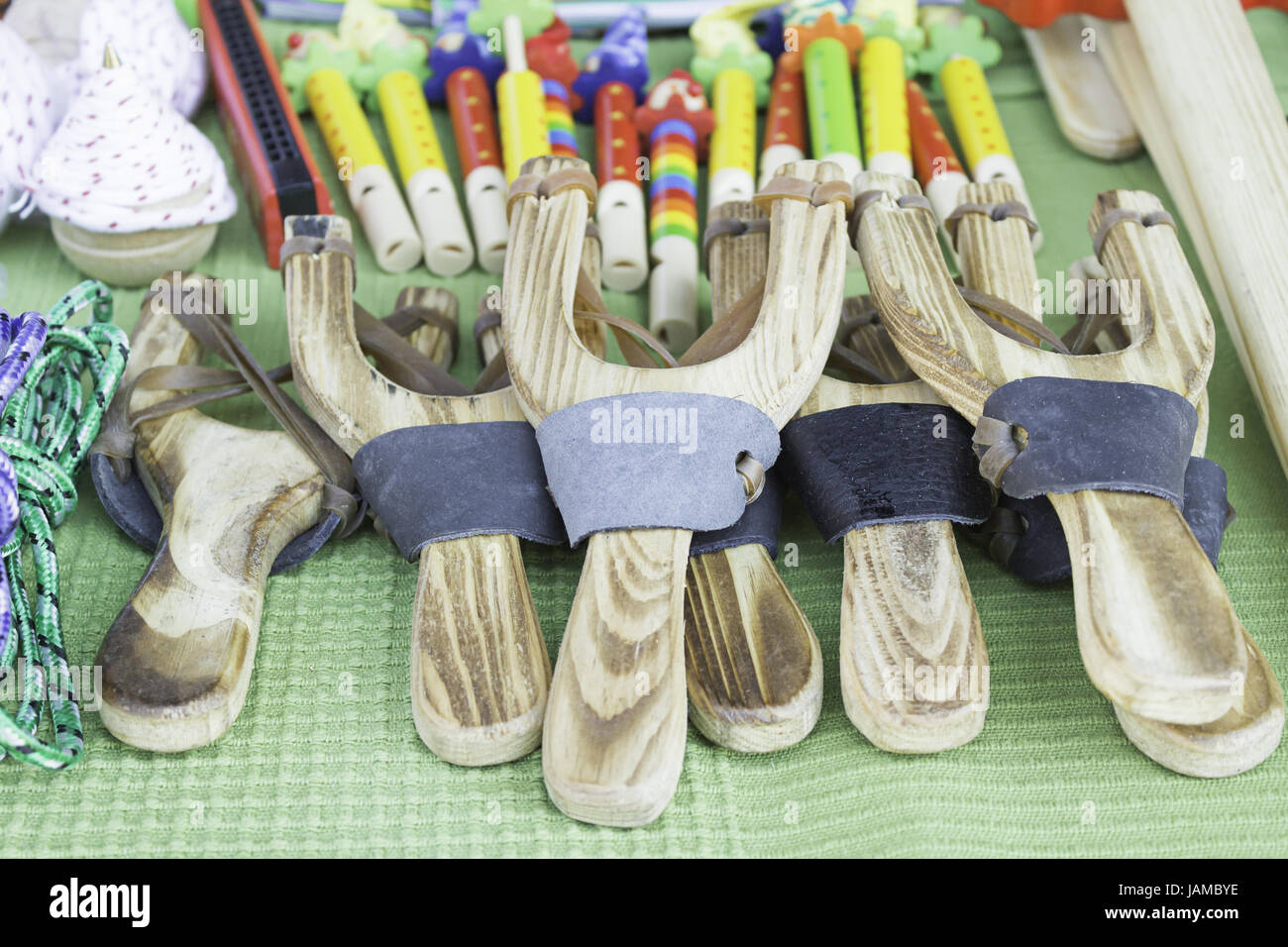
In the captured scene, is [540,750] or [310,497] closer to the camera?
[540,750]

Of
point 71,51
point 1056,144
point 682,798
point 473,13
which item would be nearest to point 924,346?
point 682,798

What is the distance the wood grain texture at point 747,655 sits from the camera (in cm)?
67

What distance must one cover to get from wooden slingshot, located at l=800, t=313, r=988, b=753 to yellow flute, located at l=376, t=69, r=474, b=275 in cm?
47

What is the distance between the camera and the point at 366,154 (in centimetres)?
110

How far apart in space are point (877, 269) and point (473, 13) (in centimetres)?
57

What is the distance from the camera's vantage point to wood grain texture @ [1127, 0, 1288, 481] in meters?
→ 0.87

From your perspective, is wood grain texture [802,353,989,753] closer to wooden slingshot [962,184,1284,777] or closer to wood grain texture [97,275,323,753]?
wooden slingshot [962,184,1284,777]

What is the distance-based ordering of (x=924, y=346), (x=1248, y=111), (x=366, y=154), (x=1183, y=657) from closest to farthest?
(x=1183, y=657)
(x=924, y=346)
(x=1248, y=111)
(x=366, y=154)

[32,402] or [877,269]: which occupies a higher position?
[877,269]

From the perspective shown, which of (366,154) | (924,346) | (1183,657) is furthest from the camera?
(366,154)

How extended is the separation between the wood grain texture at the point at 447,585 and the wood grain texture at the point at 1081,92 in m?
0.68

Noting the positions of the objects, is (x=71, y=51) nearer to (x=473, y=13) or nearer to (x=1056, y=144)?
(x=473, y=13)

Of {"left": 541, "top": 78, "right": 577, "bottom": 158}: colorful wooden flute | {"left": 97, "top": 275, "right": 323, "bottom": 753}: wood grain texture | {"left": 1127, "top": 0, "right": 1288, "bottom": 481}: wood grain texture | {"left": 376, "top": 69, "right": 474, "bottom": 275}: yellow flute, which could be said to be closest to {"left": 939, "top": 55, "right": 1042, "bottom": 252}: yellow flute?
{"left": 1127, "top": 0, "right": 1288, "bottom": 481}: wood grain texture

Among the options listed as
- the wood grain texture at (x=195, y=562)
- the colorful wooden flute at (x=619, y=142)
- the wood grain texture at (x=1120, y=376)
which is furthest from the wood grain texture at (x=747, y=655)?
the colorful wooden flute at (x=619, y=142)
